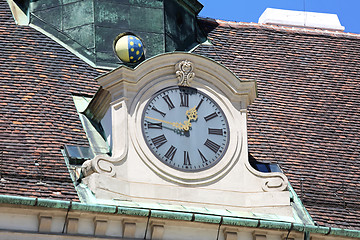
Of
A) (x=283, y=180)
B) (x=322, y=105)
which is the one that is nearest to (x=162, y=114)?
(x=283, y=180)

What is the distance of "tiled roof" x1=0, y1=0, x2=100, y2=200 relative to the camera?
976 inches

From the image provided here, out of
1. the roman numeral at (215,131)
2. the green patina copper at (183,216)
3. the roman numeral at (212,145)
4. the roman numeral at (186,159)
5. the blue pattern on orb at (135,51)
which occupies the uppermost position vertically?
the blue pattern on orb at (135,51)

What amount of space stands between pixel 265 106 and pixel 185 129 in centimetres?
398

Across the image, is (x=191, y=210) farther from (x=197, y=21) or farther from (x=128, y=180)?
(x=197, y=21)

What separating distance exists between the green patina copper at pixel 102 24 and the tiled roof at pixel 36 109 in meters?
0.35

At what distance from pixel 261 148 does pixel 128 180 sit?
371 cm

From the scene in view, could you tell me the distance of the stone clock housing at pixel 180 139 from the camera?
2523 cm

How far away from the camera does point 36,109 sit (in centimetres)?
2702

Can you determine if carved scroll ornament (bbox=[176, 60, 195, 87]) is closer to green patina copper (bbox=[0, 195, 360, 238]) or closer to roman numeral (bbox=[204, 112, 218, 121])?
roman numeral (bbox=[204, 112, 218, 121])

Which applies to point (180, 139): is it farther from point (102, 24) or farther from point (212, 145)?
point (102, 24)

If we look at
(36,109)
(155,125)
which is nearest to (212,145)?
(155,125)

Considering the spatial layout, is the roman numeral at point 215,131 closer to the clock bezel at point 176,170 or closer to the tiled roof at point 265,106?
the clock bezel at point 176,170

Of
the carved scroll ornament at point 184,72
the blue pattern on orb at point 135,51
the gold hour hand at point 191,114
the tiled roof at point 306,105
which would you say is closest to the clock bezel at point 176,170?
the carved scroll ornament at point 184,72

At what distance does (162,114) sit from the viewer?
2597 centimetres
